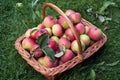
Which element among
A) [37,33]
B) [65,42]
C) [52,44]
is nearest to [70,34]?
[65,42]

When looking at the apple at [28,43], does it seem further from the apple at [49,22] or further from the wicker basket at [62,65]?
the apple at [49,22]

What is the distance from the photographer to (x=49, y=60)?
2742 mm

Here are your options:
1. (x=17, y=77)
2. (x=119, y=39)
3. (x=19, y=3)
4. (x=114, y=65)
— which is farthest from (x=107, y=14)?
(x=17, y=77)

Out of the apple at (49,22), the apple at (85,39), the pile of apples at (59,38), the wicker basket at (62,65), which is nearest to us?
the wicker basket at (62,65)

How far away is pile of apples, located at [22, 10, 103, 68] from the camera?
2781 millimetres

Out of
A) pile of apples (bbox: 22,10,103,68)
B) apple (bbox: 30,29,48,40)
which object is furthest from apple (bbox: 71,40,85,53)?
apple (bbox: 30,29,48,40)

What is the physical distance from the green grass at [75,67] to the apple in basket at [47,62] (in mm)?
177

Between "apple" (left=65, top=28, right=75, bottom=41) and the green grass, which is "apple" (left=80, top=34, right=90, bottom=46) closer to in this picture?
"apple" (left=65, top=28, right=75, bottom=41)

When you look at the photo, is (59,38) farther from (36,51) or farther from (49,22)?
(36,51)

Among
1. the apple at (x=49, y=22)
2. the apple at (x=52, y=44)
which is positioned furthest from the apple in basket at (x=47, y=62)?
the apple at (x=49, y=22)

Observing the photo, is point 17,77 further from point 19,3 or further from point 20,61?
point 19,3

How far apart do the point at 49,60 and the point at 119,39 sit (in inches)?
34.9

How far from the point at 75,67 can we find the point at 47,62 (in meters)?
0.30

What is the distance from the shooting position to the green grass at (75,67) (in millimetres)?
2909
